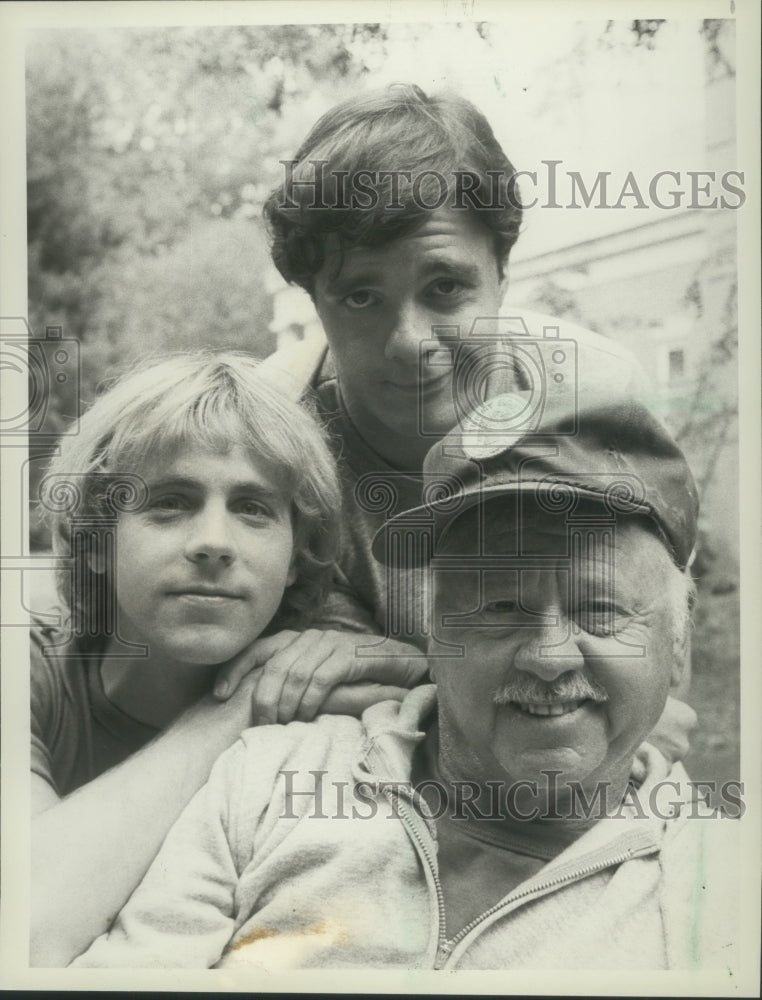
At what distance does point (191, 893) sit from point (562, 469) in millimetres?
1200

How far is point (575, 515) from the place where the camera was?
99.5 inches

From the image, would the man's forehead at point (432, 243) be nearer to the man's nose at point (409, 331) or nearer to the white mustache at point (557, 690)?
the man's nose at point (409, 331)

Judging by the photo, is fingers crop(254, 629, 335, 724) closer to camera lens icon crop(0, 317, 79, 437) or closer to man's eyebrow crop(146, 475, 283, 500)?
man's eyebrow crop(146, 475, 283, 500)

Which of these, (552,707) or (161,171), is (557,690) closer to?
(552,707)

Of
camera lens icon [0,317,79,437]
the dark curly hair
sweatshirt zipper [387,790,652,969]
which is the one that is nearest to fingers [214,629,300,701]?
sweatshirt zipper [387,790,652,969]

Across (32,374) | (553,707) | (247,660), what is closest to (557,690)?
(553,707)

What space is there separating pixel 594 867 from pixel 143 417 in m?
1.37

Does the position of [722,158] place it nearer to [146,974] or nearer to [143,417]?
[143,417]

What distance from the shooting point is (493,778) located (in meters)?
2.54

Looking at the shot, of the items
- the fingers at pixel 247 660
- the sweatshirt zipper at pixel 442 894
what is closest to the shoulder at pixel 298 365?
the fingers at pixel 247 660

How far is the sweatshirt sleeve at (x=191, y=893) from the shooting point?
2.52m

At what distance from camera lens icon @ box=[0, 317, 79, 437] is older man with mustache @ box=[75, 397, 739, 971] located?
84 cm

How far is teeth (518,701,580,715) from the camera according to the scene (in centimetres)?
248

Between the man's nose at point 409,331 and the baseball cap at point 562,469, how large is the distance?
20 cm
